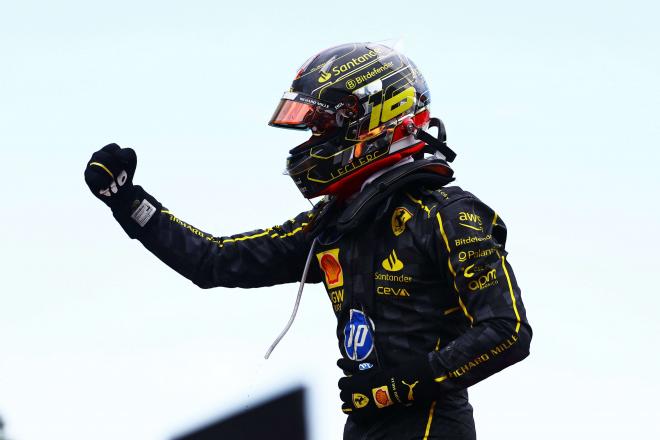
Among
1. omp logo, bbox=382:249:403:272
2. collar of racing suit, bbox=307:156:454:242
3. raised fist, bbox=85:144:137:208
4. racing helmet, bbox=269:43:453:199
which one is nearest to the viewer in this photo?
omp logo, bbox=382:249:403:272

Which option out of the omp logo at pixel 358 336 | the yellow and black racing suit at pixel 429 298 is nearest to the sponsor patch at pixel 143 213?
the yellow and black racing suit at pixel 429 298

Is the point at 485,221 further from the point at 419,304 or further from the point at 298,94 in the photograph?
the point at 298,94

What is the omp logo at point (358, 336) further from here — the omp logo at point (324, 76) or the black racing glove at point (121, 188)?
the black racing glove at point (121, 188)

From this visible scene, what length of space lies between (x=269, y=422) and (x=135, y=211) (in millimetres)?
2812

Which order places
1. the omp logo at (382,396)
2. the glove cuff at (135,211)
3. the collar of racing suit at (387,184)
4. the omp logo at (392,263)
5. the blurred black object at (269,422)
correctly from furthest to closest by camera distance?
the glove cuff at (135,211) < the collar of racing suit at (387,184) < the omp logo at (392,263) < the omp logo at (382,396) < the blurred black object at (269,422)

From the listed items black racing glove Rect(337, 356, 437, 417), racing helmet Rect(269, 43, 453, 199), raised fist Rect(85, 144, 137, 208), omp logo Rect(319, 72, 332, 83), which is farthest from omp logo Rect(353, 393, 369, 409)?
raised fist Rect(85, 144, 137, 208)

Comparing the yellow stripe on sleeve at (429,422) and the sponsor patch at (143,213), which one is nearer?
the yellow stripe on sleeve at (429,422)

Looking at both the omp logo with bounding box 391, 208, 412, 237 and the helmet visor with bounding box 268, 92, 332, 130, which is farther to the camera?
the helmet visor with bounding box 268, 92, 332, 130

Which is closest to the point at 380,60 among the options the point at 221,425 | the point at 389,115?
the point at 389,115

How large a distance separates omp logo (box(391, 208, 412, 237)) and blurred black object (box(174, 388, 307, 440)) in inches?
74.5

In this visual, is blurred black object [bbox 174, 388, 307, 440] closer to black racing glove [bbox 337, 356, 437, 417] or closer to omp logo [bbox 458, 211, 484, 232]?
black racing glove [bbox 337, 356, 437, 417]

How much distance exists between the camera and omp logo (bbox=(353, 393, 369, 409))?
6.06m

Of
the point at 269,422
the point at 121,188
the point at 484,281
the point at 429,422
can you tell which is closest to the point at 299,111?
the point at 121,188

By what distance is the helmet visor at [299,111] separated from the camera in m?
6.56
